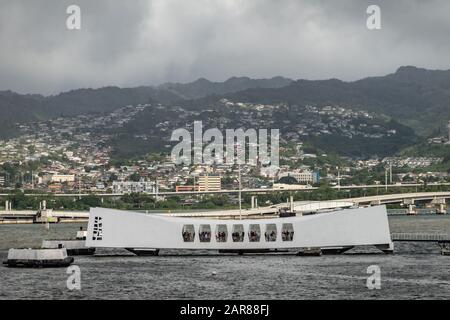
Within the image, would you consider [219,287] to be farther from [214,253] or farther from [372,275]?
[214,253]

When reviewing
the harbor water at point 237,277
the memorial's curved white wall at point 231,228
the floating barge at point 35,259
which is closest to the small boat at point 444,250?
the harbor water at point 237,277

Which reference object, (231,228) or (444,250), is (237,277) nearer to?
(231,228)

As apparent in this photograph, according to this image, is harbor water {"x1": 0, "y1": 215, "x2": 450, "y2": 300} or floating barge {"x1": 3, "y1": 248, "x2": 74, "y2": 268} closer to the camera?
harbor water {"x1": 0, "y1": 215, "x2": 450, "y2": 300}

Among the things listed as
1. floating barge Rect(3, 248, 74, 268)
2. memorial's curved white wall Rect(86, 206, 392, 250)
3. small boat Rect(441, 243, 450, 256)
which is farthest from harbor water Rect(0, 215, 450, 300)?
floating barge Rect(3, 248, 74, 268)

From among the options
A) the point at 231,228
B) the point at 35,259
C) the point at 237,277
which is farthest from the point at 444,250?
the point at 35,259

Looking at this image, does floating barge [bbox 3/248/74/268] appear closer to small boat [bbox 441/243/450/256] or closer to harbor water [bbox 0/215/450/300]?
harbor water [bbox 0/215/450/300]
